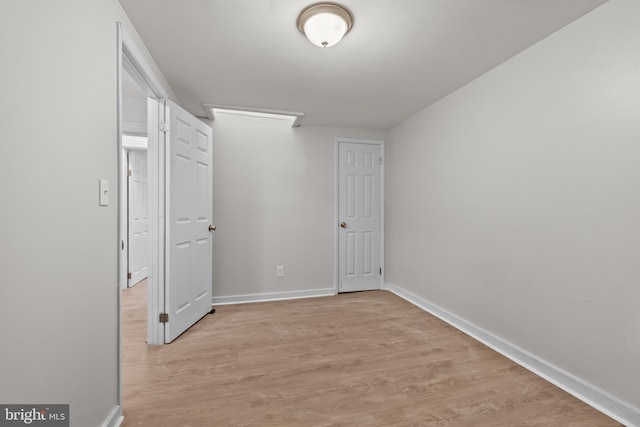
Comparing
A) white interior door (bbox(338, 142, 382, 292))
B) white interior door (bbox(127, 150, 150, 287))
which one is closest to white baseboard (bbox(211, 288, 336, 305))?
white interior door (bbox(338, 142, 382, 292))

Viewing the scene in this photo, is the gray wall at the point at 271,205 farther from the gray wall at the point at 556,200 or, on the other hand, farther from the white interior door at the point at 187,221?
the gray wall at the point at 556,200

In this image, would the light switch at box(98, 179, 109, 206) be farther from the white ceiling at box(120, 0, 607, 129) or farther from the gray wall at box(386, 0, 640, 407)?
the gray wall at box(386, 0, 640, 407)

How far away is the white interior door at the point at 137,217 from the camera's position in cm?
388

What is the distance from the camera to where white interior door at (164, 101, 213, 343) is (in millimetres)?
2297

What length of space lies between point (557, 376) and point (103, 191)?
2.93m

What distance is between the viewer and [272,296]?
3400 mm

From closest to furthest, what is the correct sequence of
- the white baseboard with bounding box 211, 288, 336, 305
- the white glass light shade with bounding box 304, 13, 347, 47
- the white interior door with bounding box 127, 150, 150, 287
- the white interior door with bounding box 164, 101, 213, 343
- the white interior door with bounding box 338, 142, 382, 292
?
the white glass light shade with bounding box 304, 13, 347, 47, the white interior door with bounding box 164, 101, 213, 343, the white baseboard with bounding box 211, 288, 336, 305, the white interior door with bounding box 338, 142, 382, 292, the white interior door with bounding box 127, 150, 150, 287

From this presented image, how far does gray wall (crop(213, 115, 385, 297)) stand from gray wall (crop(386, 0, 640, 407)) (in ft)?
4.96

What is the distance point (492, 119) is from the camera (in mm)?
2232

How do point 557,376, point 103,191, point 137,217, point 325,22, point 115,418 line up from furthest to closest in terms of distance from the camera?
point 137,217
point 557,376
point 325,22
point 115,418
point 103,191

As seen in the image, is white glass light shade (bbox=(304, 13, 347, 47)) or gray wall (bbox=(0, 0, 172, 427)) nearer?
gray wall (bbox=(0, 0, 172, 427))

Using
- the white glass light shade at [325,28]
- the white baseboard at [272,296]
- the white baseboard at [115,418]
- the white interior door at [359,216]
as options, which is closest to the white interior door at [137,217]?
the white baseboard at [272,296]

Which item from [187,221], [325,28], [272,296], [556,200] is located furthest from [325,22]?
[272,296]

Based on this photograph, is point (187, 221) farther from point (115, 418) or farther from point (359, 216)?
point (359, 216)
